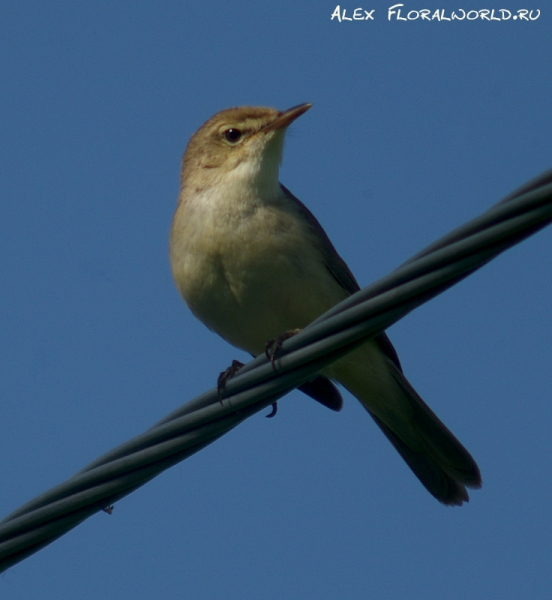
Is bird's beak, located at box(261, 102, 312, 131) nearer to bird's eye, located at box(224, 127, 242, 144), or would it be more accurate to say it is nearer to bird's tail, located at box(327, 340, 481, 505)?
bird's eye, located at box(224, 127, 242, 144)

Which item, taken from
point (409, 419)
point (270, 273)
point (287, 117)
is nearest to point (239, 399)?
point (270, 273)

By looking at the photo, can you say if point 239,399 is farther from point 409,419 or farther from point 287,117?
point 287,117

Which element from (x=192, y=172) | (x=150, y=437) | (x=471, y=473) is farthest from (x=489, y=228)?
(x=192, y=172)

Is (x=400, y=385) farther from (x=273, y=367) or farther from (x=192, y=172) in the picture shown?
(x=273, y=367)

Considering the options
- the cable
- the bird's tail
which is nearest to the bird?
the bird's tail

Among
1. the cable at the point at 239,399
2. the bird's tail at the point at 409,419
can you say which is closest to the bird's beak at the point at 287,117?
the bird's tail at the point at 409,419

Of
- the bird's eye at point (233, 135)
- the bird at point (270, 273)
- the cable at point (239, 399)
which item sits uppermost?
the bird's eye at point (233, 135)

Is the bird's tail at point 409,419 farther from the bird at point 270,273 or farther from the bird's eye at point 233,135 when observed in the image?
the bird's eye at point 233,135
